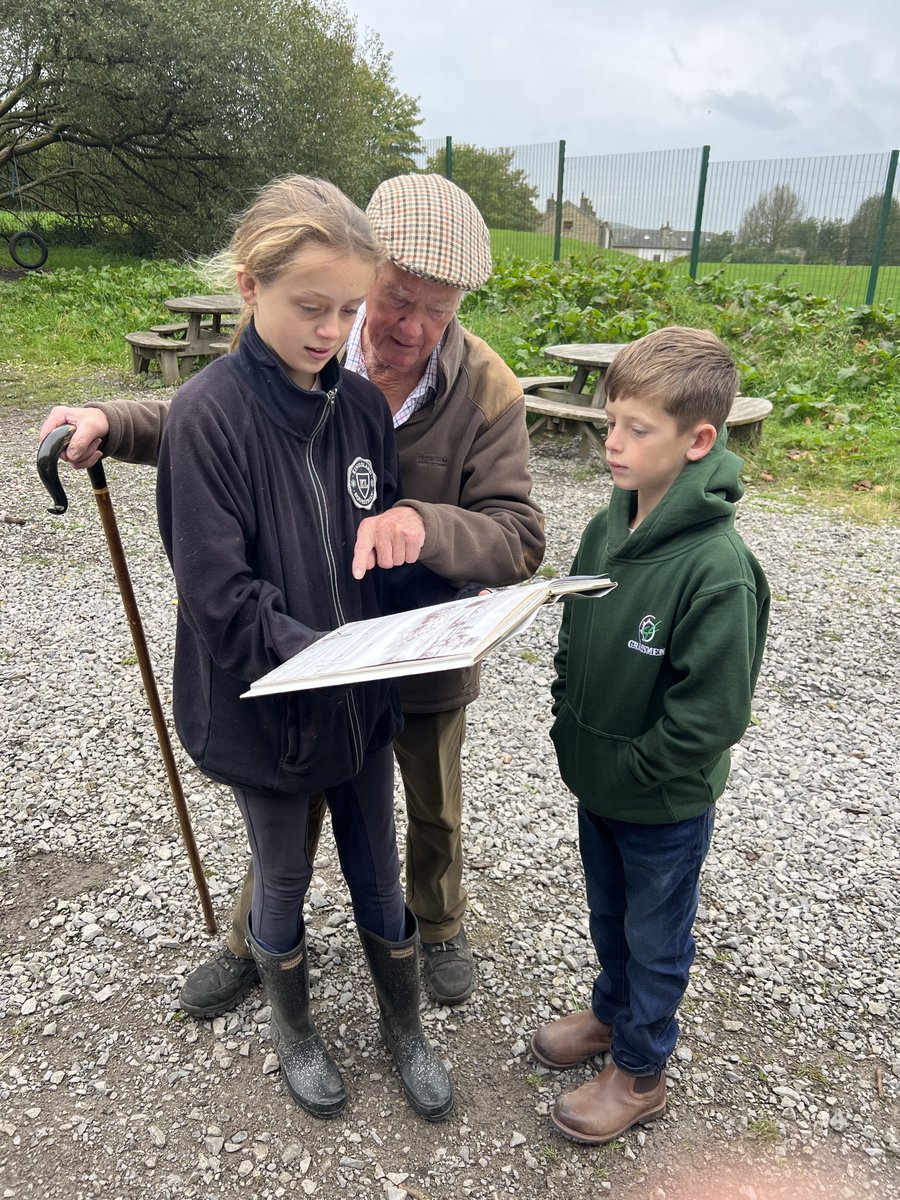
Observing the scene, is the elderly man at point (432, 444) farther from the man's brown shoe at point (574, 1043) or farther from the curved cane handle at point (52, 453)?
the man's brown shoe at point (574, 1043)

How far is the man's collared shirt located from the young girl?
0.58 feet

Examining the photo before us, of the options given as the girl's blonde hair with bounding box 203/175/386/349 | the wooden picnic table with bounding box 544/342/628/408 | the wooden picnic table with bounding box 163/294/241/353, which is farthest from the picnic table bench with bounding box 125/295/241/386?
the girl's blonde hair with bounding box 203/175/386/349

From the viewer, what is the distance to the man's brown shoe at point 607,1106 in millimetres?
1986

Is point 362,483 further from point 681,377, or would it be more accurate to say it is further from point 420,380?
point 681,377

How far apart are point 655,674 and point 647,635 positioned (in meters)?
→ 0.08

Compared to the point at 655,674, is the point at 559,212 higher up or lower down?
higher up

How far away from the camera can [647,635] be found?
1.73m

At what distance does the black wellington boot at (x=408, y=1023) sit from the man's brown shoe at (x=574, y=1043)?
10.2 inches

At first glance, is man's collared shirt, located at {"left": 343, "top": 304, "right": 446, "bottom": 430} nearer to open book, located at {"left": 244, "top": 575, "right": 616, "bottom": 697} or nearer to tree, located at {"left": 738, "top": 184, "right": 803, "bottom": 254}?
open book, located at {"left": 244, "top": 575, "right": 616, "bottom": 697}

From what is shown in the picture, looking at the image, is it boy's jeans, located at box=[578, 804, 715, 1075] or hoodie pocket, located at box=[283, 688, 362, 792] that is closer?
hoodie pocket, located at box=[283, 688, 362, 792]

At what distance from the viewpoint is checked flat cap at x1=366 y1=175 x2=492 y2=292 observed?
5.81 feet

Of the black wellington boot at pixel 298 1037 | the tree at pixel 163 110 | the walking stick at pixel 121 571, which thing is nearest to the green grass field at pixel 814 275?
the tree at pixel 163 110

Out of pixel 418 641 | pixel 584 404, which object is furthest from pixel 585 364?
pixel 418 641

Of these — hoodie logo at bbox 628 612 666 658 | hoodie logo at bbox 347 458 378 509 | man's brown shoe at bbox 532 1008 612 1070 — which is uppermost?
hoodie logo at bbox 347 458 378 509
